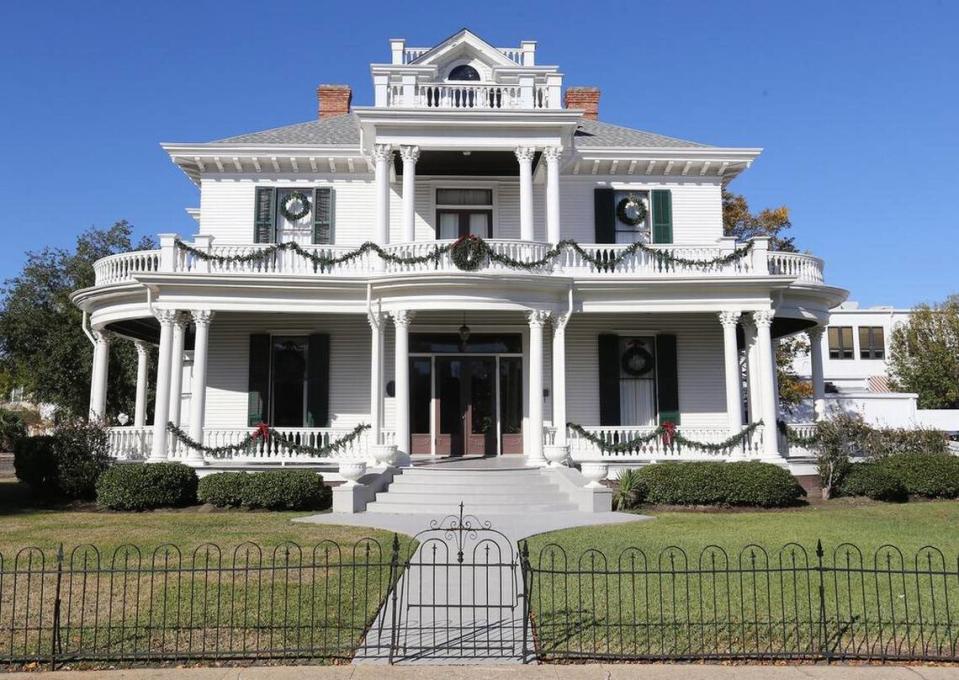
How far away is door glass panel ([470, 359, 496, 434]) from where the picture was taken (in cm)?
2050

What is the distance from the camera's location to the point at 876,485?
1620cm

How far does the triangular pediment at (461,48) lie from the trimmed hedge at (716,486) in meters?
12.2

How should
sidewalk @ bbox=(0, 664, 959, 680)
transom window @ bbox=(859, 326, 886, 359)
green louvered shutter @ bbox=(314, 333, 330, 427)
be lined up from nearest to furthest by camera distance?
1. sidewalk @ bbox=(0, 664, 959, 680)
2. green louvered shutter @ bbox=(314, 333, 330, 427)
3. transom window @ bbox=(859, 326, 886, 359)

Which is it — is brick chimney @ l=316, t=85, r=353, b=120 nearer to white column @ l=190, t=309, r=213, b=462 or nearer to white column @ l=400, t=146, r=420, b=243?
white column @ l=400, t=146, r=420, b=243

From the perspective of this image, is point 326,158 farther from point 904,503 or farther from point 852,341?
point 852,341

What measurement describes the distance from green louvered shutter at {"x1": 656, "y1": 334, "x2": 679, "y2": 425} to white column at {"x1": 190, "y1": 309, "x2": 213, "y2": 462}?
12330mm

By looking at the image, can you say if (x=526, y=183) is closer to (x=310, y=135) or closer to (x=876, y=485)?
(x=310, y=135)

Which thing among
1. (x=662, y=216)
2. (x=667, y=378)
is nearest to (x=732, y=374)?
(x=667, y=378)

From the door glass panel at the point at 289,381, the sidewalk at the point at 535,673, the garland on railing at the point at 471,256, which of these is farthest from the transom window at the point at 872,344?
the sidewalk at the point at 535,673

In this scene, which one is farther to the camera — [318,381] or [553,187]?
[318,381]

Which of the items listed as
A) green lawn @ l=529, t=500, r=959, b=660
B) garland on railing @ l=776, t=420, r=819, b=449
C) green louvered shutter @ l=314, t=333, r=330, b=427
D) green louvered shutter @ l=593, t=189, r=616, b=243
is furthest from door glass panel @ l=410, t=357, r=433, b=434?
garland on railing @ l=776, t=420, r=819, b=449

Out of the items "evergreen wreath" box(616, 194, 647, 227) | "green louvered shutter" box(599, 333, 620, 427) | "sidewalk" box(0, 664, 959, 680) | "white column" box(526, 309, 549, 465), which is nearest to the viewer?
"sidewalk" box(0, 664, 959, 680)

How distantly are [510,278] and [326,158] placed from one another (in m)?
7.25

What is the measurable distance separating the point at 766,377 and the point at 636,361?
390 centimetres
